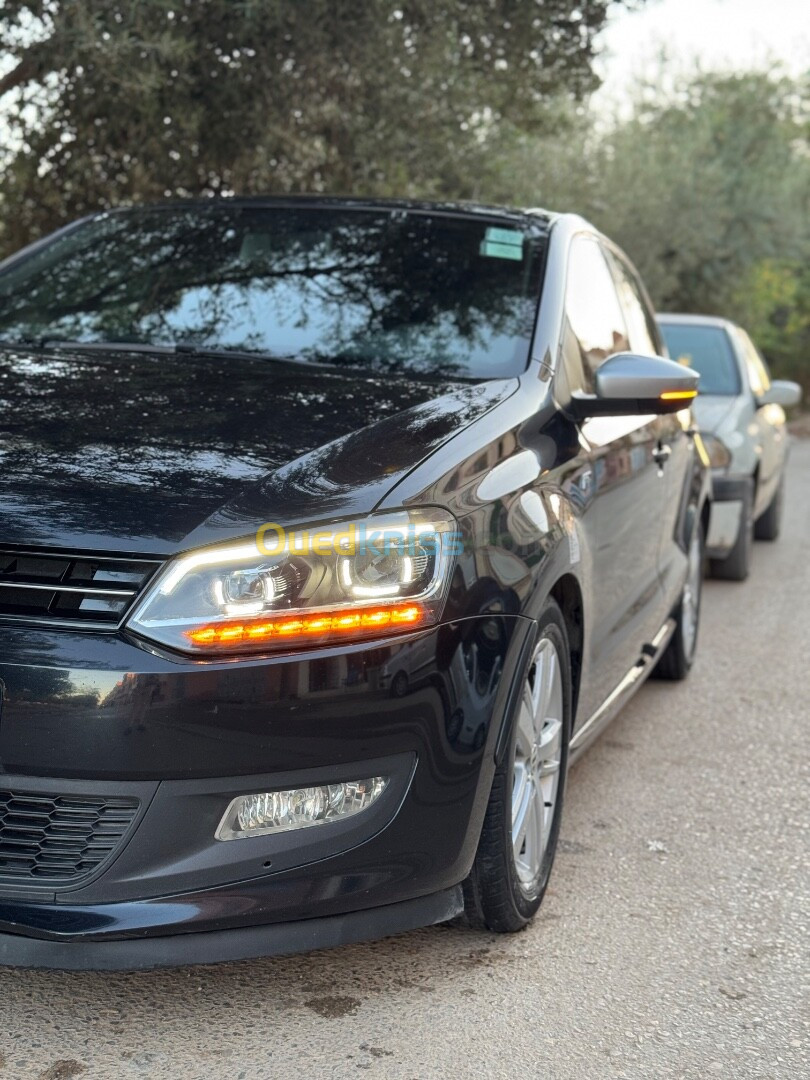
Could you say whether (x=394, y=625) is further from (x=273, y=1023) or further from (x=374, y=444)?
(x=273, y=1023)

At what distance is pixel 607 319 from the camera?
4.51m

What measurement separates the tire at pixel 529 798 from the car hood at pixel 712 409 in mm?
5000

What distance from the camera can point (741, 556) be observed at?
8.41 metres

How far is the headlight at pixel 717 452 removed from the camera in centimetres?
813

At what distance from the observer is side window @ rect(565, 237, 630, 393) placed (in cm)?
398

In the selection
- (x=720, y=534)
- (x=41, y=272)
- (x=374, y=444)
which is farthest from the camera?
(x=720, y=534)

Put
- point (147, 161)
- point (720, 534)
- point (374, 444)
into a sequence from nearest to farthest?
point (374, 444), point (720, 534), point (147, 161)

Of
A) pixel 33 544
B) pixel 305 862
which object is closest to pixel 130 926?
pixel 305 862

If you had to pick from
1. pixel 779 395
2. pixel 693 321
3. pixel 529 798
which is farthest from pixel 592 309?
pixel 693 321

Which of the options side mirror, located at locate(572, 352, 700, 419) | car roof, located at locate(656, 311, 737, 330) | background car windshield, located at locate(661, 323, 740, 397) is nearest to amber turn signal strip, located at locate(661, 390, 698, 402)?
side mirror, located at locate(572, 352, 700, 419)

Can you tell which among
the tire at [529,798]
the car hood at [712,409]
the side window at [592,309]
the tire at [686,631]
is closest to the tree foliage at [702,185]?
the car hood at [712,409]

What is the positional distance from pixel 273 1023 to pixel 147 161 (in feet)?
23.6

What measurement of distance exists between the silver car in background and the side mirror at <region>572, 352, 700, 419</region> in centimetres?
394

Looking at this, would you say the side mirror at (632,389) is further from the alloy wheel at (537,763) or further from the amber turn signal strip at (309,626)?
the amber turn signal strip at (309,626)
